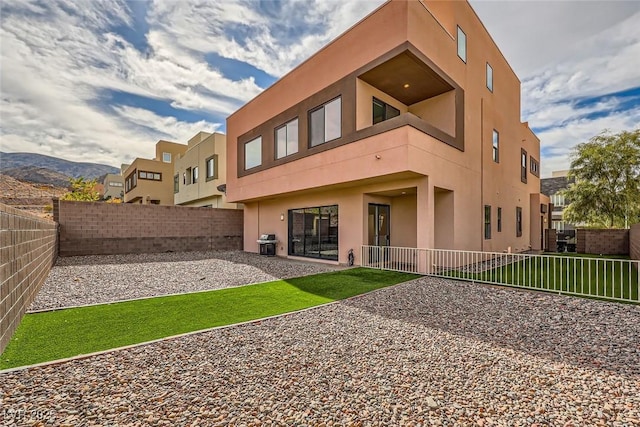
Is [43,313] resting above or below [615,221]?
below

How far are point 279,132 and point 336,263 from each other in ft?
21.0

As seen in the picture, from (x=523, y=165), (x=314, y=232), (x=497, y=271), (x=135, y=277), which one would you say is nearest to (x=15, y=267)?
(x=135, y=277)

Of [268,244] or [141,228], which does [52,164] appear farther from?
[268,244]

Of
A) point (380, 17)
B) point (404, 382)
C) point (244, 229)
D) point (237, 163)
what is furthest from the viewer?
point (244, 229)

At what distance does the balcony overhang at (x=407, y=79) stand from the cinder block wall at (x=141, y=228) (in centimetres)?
1142

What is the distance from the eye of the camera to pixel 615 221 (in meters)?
19.0

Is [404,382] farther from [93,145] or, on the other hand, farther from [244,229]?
[93,145]

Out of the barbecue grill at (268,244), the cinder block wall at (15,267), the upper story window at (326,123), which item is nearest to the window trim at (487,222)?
the upper story window at (326,123)

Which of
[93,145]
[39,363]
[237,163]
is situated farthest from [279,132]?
[93,145]

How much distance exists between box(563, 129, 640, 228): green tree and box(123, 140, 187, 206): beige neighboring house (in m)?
36.2

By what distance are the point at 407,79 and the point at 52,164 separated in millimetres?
131988

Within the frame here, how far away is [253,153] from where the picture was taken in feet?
50.0

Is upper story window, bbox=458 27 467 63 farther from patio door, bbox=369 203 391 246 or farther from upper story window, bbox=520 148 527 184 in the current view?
upper story window, bbox=520 148 527 184

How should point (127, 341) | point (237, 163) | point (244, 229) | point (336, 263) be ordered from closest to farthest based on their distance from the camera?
1. point (127, 341)
2. point (336, 263)
3. point (237, 163)
4. point (244, 229)
